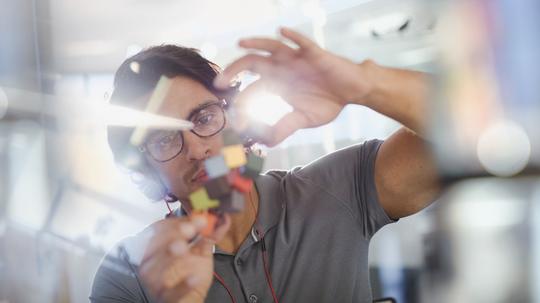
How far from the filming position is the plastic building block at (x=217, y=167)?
0.68m

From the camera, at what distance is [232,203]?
68 centimetres

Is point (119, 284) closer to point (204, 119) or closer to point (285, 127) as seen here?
point (204, 119)

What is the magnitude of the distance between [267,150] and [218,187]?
1.41 m

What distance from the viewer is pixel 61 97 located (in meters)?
2.23

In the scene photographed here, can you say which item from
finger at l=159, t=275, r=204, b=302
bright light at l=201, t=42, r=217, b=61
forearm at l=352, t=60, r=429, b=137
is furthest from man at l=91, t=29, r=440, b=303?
bright light at l=201, t=42, r=217, b=61

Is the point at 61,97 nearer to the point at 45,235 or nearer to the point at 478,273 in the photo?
the point at 45,235

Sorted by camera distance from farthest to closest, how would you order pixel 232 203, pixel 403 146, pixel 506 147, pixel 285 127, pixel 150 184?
1. pixel 506 147
2. pixel 150 184
3. pixel 403 146
4. pixel 285 127
5. pixel 232 203

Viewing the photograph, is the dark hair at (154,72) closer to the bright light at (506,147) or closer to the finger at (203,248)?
the finger at (203,248)

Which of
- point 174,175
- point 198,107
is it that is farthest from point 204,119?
point 174,175

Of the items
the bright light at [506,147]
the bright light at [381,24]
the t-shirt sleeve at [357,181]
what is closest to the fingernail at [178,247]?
the t-shirt sleeve at [357,181]

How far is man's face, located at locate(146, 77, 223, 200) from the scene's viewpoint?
0.96 meters

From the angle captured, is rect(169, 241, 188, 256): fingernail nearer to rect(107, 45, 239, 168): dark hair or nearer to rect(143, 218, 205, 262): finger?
rect(143, 218, 205, 262): finger

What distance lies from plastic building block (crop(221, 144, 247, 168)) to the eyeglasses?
28 cm

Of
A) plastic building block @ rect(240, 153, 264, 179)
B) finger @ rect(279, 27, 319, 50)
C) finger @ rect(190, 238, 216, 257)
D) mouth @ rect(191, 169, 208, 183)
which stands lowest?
finger @ rect(190, 238, 216, 257)
